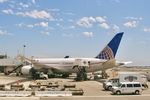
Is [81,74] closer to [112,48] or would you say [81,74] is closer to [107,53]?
[107,53]

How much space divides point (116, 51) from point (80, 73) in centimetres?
1007

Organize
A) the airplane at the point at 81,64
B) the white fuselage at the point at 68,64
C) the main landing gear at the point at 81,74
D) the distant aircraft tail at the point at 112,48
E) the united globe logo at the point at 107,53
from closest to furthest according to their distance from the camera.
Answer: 1. the main landing gear at the point at 81,74
2. the airplane at the point at 81,64
3. the distant aircraft tail at the point at 112,48
4. the white fuselage at the point at 68,64
5. the united globe logo at the point at 107,53

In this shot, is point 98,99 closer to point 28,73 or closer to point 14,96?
point 14,96

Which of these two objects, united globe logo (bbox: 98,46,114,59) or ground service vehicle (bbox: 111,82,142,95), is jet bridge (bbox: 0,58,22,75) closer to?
united globe logo (bbox: 98,46,114,59)

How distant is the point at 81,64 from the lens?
266 ft

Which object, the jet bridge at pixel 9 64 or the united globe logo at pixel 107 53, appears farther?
the jet bridge at pixel 9 64

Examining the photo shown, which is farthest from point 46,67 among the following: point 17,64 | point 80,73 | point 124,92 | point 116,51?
point 124,92

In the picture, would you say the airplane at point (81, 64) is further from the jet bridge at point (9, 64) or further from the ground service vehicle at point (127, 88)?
the ground service vehicle at point (127, 88)

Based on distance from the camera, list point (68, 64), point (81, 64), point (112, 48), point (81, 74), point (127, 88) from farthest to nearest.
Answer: point (68, 64) → point (112, 48) → point (81, 74) → point (81, 64) → point (127, 88)

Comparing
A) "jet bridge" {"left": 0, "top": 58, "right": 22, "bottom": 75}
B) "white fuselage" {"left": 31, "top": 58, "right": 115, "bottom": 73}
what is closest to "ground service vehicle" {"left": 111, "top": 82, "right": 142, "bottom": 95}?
"white fuselage" {"left": 31, "top": 58, "right": 115, "bottom": 73}

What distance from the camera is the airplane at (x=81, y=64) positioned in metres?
81.4

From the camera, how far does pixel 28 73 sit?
9112 cm

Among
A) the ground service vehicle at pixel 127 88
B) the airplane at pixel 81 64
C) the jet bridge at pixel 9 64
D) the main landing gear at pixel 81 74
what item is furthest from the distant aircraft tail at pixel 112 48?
the jet bridge at pixel 9 64

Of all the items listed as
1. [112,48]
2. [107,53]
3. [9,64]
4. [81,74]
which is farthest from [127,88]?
[9,64]
